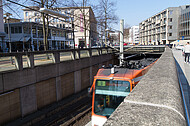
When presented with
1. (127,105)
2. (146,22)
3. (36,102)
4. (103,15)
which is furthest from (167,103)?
(146,22)

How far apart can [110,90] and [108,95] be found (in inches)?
8.6

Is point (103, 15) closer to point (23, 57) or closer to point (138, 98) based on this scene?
point (23, 57)

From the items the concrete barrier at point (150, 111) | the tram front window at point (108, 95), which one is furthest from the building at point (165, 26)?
the concrete barrier at point (150, 111)

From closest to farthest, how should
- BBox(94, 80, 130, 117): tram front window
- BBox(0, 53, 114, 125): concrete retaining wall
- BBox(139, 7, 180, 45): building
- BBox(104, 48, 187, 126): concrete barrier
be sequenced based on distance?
BBox(104, 48, 187, 126): concrete barrier
BBox(94, 80, 130, 117): tram front window
BBox(0, 53, 114, 125): concrete retaining wall
BBox(139, 7, 180, 45): building

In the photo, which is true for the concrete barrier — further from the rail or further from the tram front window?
the rail

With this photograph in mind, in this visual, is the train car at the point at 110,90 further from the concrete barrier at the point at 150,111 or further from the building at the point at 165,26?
the building at the point at 165,26

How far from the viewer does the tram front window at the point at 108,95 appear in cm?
651

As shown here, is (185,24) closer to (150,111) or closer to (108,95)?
(108,95)

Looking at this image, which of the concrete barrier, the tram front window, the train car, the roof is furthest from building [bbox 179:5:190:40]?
the concrete barrier

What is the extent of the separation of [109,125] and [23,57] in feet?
33.4

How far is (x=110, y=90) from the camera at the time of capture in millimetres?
6672

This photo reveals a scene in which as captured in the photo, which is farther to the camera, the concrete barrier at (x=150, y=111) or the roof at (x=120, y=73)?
the roof at (x=120, y=73)

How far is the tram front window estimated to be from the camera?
6508mm

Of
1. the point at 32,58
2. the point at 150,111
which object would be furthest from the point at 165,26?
the point at 150,111
